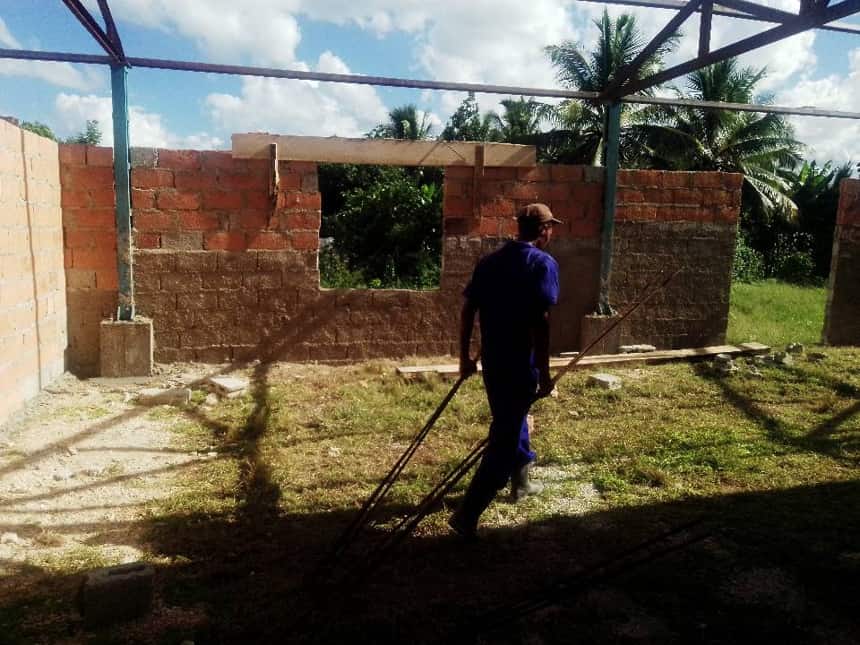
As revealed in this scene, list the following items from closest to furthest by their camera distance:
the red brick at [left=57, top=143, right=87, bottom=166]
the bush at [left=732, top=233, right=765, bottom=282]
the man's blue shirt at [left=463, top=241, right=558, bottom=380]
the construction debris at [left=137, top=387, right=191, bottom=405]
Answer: the man's blue shirt at [left=463, top=241, right=558, bottom=380] < the construction debris at [left=137, top=387, right=191, bottom=405] < the red brick at [left=57, top=143, right=87, bottom=166] < the bush at [left=732, top=233, right=765, bottom=282]

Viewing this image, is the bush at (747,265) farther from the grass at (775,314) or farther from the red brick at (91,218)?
the red brick at (91,218)

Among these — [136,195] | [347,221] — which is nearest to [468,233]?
[136,195]

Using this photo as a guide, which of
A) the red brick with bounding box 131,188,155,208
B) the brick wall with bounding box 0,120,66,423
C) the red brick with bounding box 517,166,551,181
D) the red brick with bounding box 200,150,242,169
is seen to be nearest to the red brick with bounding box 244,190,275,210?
the red brick with bounding box 200,150,242,169

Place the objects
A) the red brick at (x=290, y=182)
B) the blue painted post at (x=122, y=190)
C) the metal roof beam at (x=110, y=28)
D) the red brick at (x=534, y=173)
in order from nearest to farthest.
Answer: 1. the metal roof beam at (x=110, y=28)
2. the blue painted post at (x=122, y=190)
3. the red brick at (x=290, y=182)
4. the red brick at (x=534, y=173)

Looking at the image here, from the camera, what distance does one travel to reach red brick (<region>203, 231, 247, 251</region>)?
695 cm

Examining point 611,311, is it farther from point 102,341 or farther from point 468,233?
point 102,341

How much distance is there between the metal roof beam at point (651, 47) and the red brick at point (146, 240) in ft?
16.1

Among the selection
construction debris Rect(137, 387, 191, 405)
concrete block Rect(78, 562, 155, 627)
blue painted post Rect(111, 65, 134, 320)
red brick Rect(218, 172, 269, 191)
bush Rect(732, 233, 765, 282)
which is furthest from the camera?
bush Rect(732, 233, 765, 282)

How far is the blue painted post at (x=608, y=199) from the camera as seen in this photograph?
773 centimetres

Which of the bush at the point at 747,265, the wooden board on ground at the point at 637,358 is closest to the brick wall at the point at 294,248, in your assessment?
the wooden board on ground at the point at 637,358

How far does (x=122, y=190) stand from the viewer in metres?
6.54

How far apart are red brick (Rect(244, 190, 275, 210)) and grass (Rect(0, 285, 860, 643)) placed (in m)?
1.85

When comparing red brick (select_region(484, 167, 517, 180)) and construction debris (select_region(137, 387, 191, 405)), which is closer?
construction debris (select_region(137, 387, 191, 405))

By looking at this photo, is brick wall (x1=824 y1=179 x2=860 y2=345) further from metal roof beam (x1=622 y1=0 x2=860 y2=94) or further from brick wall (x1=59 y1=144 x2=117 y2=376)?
brick wall (x1=59 y1=144 x2=117 y2=376)
